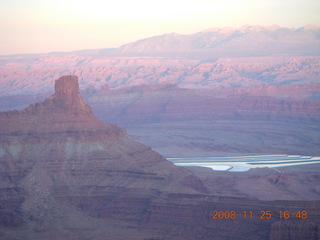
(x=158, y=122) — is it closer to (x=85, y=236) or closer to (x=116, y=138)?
(x=116, y=138)

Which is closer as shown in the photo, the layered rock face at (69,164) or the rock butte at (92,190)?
the rock butte at (92,190)

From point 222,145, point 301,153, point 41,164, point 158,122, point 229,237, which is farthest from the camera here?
point 158,122

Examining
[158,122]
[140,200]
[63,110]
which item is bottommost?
[158,122]

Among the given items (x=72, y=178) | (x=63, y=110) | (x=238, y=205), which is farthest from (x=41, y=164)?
(x=238, y=205)

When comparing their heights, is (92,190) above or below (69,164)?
below

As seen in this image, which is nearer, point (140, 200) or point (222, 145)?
point (140, 200)

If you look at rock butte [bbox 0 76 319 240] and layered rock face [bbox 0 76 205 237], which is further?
layered rock face [bbox 0 76 205 237]

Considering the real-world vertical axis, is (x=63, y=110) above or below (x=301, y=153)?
above

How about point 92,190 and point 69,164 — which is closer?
point 92,190
